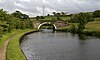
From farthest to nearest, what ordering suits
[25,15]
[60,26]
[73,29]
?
1. [25,15]
2. [60,26]
3. [73,29]

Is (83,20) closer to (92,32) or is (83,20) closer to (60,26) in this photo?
(92,32)

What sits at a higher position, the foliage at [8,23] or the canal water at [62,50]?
the foliage at [8,23]

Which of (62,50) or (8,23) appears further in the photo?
(8,23)

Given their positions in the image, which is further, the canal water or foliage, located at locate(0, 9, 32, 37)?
foliage, located at locate(0, 9, 32, 37)

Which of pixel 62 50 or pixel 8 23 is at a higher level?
pixel 8 23

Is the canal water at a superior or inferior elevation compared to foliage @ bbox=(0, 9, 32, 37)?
inferior

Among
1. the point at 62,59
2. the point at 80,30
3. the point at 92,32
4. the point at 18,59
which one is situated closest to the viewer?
the point at 18,59

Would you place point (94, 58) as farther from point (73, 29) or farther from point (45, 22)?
point (45, 22)

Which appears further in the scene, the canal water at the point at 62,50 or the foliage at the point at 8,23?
the foliage at the point at 8,23

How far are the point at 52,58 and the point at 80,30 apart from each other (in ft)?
232

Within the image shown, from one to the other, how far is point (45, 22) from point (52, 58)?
113642mm

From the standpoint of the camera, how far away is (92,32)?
8981cm

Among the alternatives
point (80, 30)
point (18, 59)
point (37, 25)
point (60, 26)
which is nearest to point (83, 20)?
point (80, 30)

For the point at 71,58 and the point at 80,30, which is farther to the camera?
the point at 80,30
